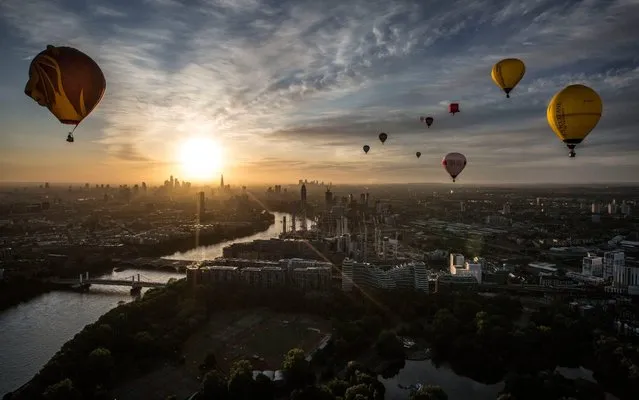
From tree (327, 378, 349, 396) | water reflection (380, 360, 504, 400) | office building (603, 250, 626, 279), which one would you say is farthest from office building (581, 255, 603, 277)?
tree (327, 378, 349, 396)

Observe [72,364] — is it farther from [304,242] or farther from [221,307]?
[304,242]

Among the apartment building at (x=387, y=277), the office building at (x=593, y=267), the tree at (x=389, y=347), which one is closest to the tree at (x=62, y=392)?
the tree at (x=389, y=347)

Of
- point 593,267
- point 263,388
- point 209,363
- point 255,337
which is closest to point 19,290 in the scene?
point 255,337

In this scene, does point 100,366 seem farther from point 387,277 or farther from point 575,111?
point 575,111

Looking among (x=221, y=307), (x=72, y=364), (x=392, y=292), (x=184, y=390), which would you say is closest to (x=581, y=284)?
(x=392, y=292)

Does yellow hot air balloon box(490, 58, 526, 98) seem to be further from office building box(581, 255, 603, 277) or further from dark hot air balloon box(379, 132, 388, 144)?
office building box(581, 255, 603, 277)
